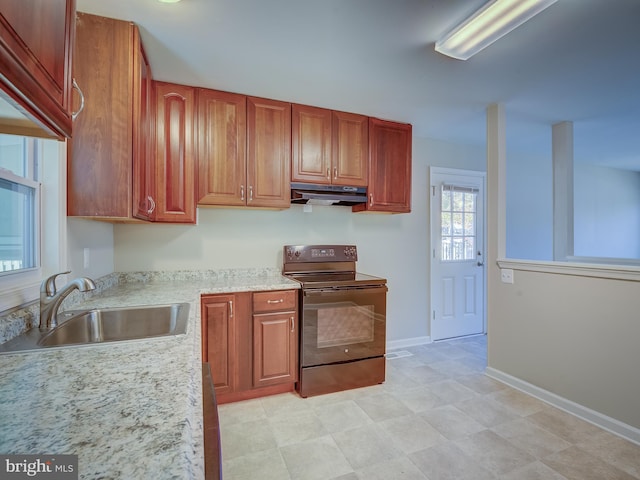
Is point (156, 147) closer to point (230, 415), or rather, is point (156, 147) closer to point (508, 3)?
point (230, 415)

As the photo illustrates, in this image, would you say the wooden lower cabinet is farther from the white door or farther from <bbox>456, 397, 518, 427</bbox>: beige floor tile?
the white door

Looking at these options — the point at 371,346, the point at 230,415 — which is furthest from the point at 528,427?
the point at 230,415

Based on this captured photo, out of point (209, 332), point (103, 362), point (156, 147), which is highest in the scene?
point (156, 147)

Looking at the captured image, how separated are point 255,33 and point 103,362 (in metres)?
1.77

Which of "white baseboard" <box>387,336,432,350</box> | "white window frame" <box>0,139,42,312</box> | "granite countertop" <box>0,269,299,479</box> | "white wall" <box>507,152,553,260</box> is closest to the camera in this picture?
"granite countertop" <box>0,269,299,479</box>

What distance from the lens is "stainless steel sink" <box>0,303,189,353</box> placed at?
1.24 meters

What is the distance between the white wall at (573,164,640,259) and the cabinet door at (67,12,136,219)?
589 cm

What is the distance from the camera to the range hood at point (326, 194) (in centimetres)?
262

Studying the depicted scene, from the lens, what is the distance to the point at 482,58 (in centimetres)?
195

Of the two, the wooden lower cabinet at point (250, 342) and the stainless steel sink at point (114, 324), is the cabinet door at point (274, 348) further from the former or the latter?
the stainless steel sink at point (114, 324)

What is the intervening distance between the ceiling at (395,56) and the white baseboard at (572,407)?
2335 millimetres

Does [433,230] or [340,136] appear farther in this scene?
[433,230]

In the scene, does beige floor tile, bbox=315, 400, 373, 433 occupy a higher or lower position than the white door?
lower

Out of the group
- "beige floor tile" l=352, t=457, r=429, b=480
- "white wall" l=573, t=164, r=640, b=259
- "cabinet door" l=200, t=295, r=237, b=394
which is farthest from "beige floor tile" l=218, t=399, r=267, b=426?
"white wall" l=573, t=164, r=640, b=259
